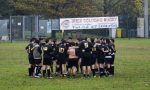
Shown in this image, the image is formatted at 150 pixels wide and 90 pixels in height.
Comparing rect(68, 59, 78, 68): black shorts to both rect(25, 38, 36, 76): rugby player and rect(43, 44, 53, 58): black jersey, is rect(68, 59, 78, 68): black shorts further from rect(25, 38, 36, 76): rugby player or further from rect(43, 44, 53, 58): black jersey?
rect(25, 38, 36, 76): rugby player

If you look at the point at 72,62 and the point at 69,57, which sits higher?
the point at 69,57

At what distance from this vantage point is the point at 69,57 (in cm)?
2377

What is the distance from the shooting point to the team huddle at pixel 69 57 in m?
23.6

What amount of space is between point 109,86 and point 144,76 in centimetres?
421

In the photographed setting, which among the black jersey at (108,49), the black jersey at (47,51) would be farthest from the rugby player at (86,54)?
the black jersey at (47,51)

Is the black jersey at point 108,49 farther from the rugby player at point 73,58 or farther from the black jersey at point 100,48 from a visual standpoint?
the rugby player at point 73,58

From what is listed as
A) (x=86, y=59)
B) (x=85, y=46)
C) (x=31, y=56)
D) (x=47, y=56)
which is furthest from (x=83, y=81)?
(x=31, y=56)

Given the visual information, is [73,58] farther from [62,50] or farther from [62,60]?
[62,50]

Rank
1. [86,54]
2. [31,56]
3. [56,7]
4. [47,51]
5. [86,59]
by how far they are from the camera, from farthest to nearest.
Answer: [56,7] < [31,56] < [86,59] < [86,54] < [47,51]

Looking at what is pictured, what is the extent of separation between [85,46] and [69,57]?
0.90 m

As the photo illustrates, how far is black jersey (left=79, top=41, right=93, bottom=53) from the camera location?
2367cm

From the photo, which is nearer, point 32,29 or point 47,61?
point 47,61

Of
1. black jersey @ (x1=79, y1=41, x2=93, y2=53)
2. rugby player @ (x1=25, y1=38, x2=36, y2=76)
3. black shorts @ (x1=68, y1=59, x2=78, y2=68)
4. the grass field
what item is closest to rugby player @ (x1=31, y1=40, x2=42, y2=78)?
rugby player @ (x1=25, y1=38, x2=36, y2=76)

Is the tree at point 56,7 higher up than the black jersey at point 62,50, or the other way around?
the tree at point 56,7
